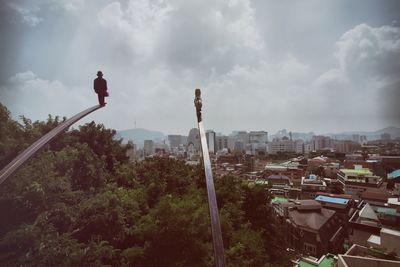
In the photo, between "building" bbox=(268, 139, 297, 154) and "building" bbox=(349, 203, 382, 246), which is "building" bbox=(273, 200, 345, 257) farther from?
"building" bbox=(268, 139, 297, 154)

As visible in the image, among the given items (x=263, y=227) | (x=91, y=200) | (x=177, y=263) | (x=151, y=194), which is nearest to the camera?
(x=177, y=263)

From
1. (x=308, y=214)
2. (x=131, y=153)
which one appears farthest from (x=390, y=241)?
(x=131, y=153)

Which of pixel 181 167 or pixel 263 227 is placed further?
pixel 181 167

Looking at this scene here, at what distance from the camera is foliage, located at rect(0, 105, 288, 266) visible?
536cm

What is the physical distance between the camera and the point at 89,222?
7.19 m

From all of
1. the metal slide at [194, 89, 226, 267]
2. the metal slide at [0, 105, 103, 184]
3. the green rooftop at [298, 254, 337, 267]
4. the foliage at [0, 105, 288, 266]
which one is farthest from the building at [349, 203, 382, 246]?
the metal slide at [0, 105, 103, 184]

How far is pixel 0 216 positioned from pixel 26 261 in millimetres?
1472

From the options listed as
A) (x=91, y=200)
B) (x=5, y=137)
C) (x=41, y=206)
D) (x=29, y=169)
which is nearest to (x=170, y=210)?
(x=91, y=200)

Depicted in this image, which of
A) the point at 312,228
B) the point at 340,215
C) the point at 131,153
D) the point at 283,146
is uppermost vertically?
the point at 283,146

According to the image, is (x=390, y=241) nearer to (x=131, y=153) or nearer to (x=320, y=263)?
(x=320, y=263)

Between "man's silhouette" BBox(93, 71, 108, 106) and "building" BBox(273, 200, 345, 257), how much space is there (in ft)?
58.9

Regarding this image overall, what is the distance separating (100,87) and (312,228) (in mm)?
22866

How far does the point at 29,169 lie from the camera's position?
6242 mm

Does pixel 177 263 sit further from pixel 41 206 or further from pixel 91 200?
pixel 41 206
